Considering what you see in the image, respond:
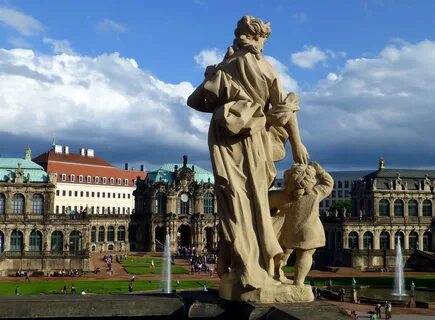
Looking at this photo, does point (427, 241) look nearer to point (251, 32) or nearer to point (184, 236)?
point (184, 236)

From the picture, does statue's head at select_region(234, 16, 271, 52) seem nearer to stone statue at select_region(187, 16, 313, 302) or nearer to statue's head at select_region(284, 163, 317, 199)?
stone statue at select_region(187, 16, 313, 302)

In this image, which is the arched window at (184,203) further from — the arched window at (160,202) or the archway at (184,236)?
the arched window at (160,202)

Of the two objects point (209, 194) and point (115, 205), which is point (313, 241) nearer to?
point (209, 194)

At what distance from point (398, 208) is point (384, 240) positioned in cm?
542

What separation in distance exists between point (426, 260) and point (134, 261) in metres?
39.5

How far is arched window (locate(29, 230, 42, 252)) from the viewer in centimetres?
7575

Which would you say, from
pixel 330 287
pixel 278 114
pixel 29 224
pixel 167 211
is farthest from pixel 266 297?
pixel 167 211

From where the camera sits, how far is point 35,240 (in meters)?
76.3

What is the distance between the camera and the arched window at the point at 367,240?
83244 mm

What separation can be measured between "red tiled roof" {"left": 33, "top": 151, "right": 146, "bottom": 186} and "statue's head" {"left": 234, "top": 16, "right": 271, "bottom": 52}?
112m

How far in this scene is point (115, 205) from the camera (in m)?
131

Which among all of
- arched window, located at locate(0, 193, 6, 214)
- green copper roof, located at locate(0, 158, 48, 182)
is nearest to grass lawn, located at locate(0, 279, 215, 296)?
arched window, located at locate(0, 193, 6, 214)

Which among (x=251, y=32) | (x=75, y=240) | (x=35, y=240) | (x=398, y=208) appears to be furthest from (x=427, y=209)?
(x=251, y=32)

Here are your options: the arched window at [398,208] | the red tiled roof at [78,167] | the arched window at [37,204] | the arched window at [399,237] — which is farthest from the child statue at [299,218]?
the red tiled roof at [78,167]
